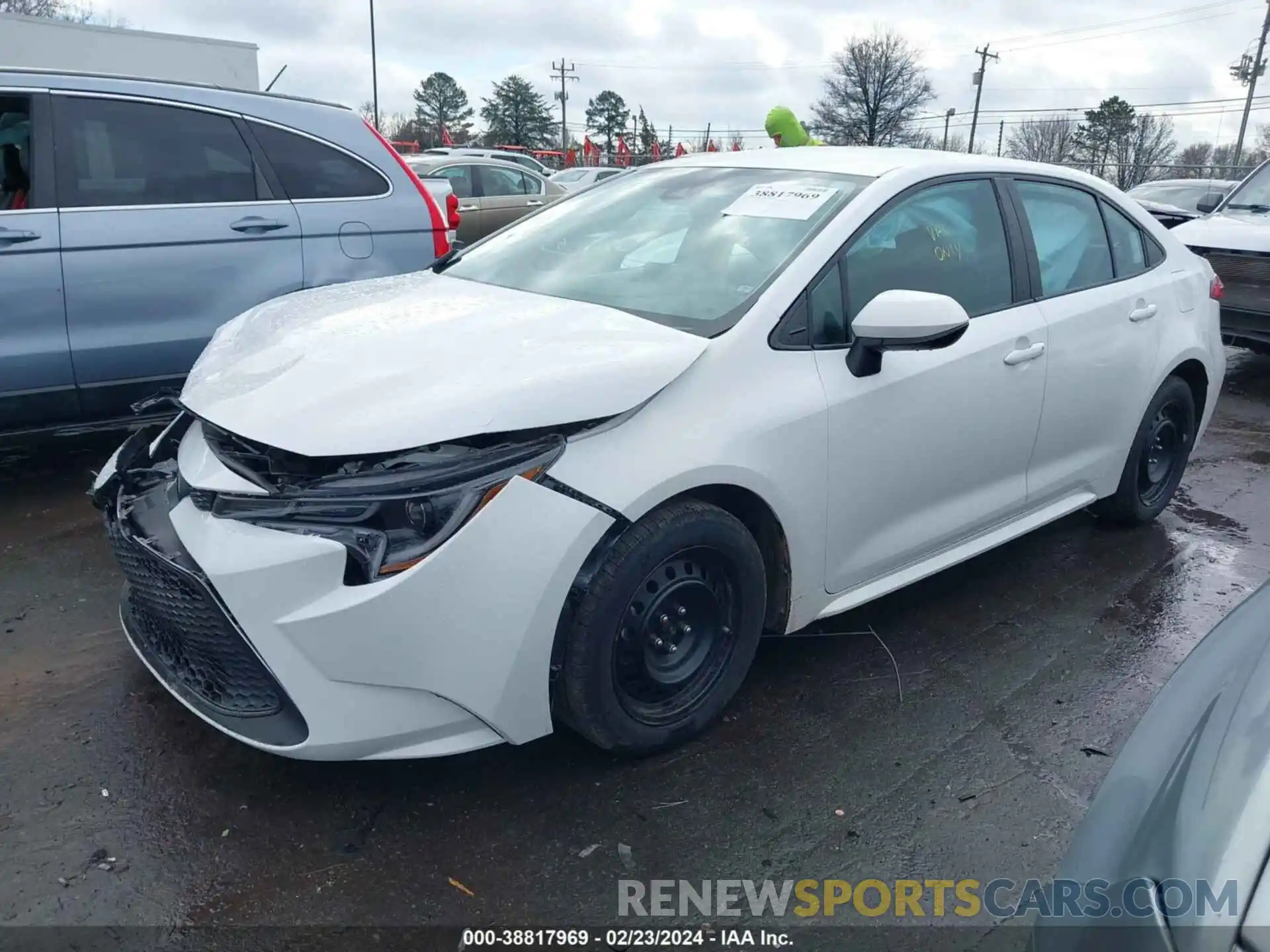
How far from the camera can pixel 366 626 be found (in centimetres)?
216

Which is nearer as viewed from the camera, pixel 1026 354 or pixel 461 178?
pixel 1026 354

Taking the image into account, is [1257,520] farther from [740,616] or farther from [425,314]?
[425,314]

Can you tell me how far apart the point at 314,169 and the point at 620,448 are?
10.7ft

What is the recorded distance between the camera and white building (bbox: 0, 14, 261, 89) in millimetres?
16297

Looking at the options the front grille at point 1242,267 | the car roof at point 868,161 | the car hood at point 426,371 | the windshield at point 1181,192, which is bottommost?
the front grille at point 1242,267

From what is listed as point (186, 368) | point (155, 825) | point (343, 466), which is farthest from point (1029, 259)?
point (186, 368)

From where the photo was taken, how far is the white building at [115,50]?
53.5ft

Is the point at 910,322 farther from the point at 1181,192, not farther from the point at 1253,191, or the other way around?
the point at 1181,192

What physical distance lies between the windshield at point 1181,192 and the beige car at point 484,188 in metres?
8.64

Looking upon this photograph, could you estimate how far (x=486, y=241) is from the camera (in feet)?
12.9

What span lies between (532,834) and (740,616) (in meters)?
0.82

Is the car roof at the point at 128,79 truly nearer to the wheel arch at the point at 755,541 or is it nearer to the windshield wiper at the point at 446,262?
the windshield wiper at the point at 446,262

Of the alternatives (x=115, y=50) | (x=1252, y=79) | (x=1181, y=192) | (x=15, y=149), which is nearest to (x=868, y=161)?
(x=15, y=149)

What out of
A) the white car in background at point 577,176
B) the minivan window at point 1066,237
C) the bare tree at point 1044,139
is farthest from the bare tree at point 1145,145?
the minivan window at point 1066,237
